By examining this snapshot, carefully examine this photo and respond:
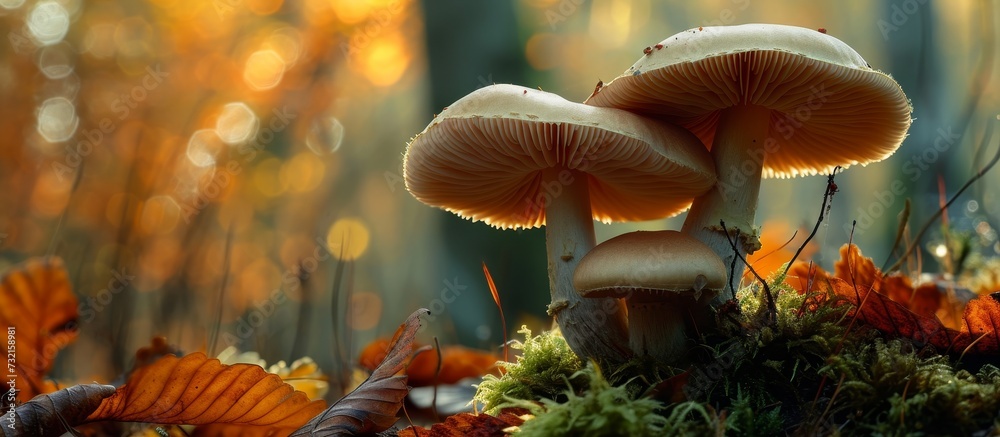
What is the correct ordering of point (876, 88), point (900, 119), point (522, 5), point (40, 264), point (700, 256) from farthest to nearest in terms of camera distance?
point (522, 5), point (40, 264), point (900, 119), point (876, 88), point (700, 256)

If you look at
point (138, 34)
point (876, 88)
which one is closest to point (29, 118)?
point (138, 34)

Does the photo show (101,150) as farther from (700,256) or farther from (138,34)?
(700,256)

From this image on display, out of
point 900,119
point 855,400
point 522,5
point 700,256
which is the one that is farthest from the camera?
point 522,5

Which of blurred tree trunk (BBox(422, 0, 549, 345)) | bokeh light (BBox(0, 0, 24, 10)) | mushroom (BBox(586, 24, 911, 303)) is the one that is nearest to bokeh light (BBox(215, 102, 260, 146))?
bokeh light (BBox(0, 0, 24, 10))

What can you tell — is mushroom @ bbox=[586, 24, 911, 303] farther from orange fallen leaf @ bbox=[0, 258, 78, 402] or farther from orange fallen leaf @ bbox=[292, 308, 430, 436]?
orange fallen leaf @ bbox=[0, 258, 78, 402]

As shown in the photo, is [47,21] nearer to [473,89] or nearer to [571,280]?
[473,89]

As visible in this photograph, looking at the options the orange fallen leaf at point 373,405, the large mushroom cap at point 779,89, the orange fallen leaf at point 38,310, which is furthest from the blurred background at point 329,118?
the orange fallen leaf at point 373,405
